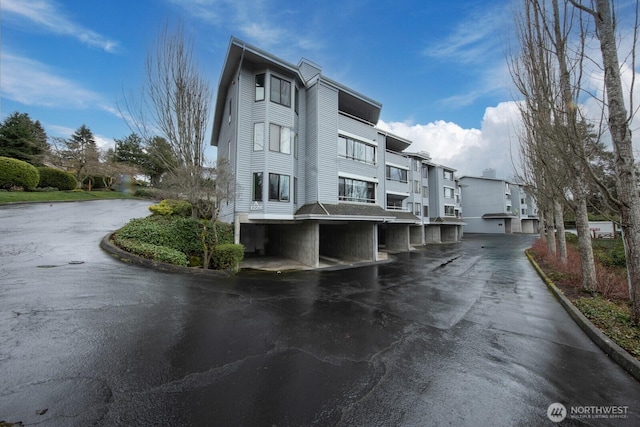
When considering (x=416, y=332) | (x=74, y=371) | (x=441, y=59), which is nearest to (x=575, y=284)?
(x=416, y=332)

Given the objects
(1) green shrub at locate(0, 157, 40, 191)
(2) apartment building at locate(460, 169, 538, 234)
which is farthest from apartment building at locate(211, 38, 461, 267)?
(2) apartment building at locate(460, 169, 538, 234)

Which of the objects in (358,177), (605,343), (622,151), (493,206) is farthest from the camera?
(493,206)

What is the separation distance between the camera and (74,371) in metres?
3.43

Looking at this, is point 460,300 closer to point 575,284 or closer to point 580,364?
point 580,364

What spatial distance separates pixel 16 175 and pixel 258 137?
26799mm

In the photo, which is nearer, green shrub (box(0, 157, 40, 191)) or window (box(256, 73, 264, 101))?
window (box(256, 73, 264, 101))

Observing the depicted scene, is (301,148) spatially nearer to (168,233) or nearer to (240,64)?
(240,64)

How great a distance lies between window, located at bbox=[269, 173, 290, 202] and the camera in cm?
1415

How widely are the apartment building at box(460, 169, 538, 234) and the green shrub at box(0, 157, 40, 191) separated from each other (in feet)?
199

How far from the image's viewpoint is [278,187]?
565 inches

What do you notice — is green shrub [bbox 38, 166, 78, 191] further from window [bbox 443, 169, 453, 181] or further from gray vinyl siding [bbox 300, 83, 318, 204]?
window [bbox 443, 169, 453, 181]

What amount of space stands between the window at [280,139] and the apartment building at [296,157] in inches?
2.4

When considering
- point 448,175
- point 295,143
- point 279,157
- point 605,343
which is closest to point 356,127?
point 295,143

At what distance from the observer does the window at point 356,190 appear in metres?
16.9
